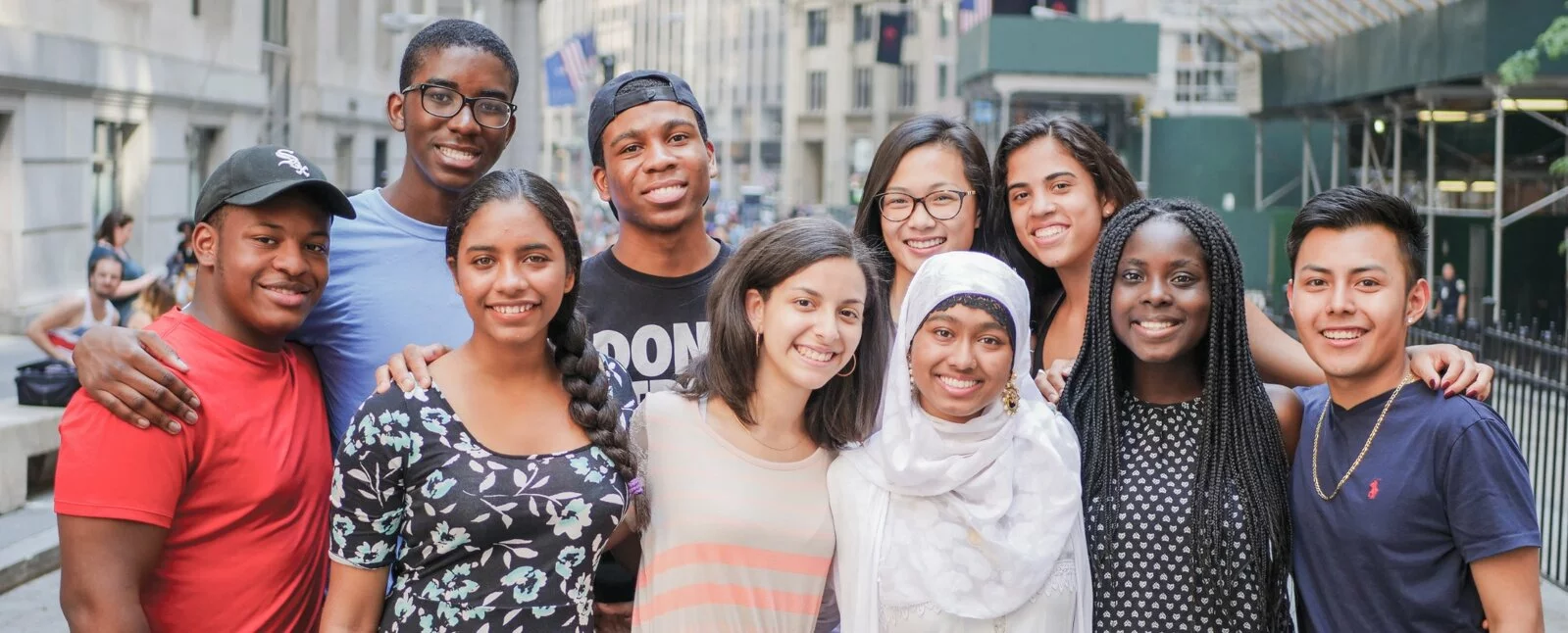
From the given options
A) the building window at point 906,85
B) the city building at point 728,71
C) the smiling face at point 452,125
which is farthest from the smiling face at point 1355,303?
the city building at point 728,71

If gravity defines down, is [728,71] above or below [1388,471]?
above

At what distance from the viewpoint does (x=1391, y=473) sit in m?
3.67

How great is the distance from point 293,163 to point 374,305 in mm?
606

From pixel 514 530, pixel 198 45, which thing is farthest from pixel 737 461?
pixel 198 45

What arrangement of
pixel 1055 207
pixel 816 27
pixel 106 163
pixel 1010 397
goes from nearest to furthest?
1. pixel 1010 397
2. pixel 1055 207
3. pixel 106 163
4. pixel 816 27

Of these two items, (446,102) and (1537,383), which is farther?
(1537,383)

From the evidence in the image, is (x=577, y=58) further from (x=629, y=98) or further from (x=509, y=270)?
(x=509, y=270)

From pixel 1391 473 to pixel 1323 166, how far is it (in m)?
33.5

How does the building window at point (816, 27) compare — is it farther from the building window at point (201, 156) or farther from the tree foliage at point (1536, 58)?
the tree foliage at point (1536, 58)

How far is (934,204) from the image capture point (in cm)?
486

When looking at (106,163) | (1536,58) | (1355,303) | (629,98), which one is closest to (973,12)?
(1536,58)

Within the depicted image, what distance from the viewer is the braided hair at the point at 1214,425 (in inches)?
150

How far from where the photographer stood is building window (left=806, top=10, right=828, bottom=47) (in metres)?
87.7

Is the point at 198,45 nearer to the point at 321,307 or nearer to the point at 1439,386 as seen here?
the point at 321,307
